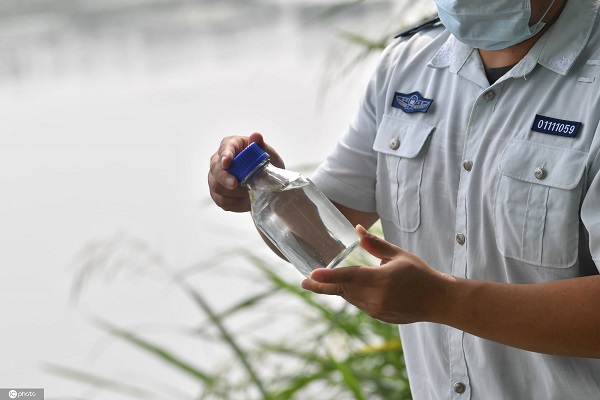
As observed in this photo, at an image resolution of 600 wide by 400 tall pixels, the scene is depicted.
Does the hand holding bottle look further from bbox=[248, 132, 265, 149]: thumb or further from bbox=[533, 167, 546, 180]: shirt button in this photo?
bbox=[533, 167, 546, 180]: shirt button

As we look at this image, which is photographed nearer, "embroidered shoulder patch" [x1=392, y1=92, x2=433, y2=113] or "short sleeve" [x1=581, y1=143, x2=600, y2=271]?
"short sleeve" [x1=581, y1=143, x2=600, y2=271]

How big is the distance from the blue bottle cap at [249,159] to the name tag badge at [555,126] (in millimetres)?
278

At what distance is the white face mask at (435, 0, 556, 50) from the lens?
934mm

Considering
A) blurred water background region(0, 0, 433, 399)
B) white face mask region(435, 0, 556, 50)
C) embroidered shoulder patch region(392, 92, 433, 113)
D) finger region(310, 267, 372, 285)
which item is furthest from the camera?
blurred water background region(0, 0, 433, 399)

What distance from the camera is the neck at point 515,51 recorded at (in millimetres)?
946

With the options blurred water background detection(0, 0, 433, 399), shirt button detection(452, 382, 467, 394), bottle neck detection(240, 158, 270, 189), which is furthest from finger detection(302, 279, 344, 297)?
blurred water background detection(0, 0, 433, 399)

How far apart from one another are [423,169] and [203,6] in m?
3.40

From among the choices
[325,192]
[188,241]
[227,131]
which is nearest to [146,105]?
[227,131]

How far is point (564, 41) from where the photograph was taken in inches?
36.5

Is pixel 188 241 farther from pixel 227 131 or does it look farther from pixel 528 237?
pixel 528 237

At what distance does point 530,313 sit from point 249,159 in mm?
318

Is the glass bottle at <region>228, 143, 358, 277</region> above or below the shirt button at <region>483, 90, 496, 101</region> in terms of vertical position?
below

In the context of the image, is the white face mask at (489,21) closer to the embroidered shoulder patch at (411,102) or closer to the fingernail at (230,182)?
the embroidered shoulder patch at (411,102)

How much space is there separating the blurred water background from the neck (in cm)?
54
